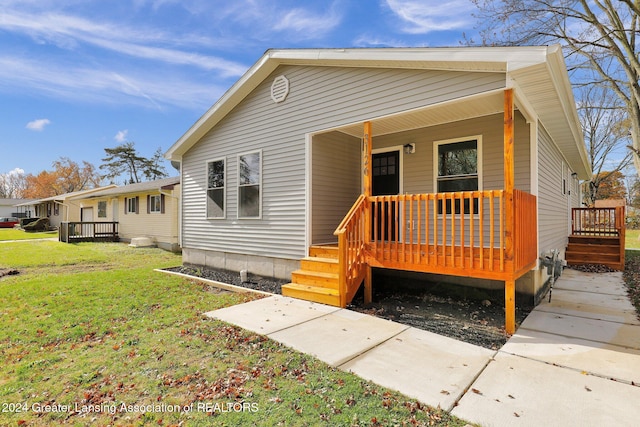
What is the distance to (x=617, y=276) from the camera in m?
7.91

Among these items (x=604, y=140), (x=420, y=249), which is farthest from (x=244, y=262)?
(x=604, y=140)

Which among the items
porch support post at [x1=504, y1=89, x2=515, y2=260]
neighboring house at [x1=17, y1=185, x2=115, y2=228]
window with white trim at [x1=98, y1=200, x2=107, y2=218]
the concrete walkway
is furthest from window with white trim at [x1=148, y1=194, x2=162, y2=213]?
porch support post at [x1=504, y1=89, x2=515, y2=260]

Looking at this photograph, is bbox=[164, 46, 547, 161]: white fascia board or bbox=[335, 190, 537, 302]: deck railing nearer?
bbox=[164, 46, 547, 161]: white fascia board

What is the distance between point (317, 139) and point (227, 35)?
270 inches

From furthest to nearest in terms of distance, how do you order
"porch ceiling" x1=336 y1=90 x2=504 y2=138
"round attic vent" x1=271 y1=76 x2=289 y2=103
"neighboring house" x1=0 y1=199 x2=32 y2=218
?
"neighboring house" x1=0 y1=199 x2=32 y2=218
"round attic vent" x1=271 y1=76 x2=289 y2=103
"porch ceiling" x1=336 y1=90 x2=504 y2=138

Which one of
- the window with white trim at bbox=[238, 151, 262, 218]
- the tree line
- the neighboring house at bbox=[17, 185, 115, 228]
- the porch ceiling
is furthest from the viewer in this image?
the tree line

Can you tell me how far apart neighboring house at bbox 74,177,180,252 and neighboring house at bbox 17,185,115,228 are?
4168 mm

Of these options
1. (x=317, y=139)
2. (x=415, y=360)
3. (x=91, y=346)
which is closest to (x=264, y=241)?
(x=317, y=139)

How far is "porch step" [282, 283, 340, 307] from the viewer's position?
5.29 metres

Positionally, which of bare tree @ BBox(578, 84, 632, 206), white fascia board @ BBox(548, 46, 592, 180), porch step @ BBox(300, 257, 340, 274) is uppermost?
bare tree @ BBox(578, 84, 632, 206)

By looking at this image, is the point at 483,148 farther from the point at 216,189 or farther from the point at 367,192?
the point at 216,189

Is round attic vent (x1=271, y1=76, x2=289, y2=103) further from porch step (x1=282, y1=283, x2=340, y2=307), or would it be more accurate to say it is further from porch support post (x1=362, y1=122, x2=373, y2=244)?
porch step (x1=282, y1=283, x2=340, y2=307)

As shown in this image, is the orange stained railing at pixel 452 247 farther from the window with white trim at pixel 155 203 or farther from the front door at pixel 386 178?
the window with white trim at pixel 155 203

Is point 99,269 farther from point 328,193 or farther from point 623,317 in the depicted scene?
point 623,317
